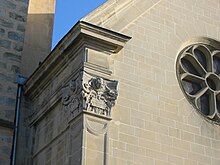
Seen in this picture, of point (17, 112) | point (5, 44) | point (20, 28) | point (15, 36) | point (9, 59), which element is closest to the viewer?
point (17, 112)

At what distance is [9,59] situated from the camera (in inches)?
528

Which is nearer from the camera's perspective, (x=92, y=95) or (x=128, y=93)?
(x=92, y=95)

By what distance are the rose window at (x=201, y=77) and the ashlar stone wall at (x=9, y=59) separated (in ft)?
11.8

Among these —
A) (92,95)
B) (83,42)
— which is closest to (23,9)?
(83,42)

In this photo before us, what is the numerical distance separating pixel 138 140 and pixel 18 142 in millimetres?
2890

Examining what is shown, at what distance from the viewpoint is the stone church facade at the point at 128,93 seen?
10227 mm

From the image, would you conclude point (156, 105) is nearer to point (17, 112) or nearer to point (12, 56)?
point (17, 112)

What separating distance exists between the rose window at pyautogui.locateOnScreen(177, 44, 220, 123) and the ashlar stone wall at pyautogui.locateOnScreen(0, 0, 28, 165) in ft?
11.8

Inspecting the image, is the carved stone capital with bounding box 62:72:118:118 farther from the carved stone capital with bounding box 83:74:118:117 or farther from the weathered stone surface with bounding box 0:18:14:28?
the weathered stone surface with bounding box 0:18:14:28

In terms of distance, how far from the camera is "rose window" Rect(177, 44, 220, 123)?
38.3 feet

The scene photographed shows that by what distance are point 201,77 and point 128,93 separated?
1976 mm

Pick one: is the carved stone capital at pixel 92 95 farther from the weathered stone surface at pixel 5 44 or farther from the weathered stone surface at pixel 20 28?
the weathered stone surface at pixel 20 28

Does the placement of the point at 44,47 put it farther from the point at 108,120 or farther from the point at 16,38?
the point at 108,120

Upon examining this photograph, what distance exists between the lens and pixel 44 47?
14328mm
